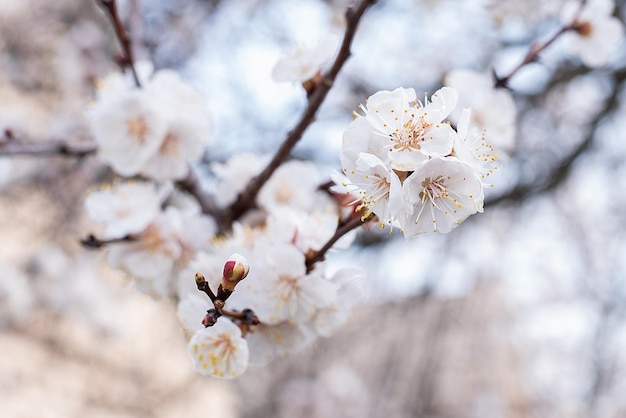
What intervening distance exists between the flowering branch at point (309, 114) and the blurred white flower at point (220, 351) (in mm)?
374

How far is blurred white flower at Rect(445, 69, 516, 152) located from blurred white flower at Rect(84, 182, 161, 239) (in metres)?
0.68

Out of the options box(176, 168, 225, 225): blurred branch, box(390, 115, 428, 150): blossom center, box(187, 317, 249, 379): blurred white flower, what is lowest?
box(176, 168, 225, 225): blurred branch

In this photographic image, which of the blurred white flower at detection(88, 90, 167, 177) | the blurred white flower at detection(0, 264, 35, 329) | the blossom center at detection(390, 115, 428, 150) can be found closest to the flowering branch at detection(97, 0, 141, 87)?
the blurred white flower at detection(88, 90, 167, 177)

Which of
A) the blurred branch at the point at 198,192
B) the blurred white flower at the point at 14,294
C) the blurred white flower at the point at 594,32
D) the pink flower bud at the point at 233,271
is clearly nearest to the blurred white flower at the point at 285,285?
the pink flower bud at the point at 233,271

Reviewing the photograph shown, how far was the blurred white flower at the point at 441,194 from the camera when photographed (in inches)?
21.3

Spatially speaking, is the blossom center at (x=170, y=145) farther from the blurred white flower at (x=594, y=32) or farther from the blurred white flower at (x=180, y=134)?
the blurred white flower at (x=594, y=32)

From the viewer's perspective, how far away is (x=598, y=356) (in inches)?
228

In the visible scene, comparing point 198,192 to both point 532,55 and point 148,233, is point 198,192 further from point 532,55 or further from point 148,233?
point 532,55

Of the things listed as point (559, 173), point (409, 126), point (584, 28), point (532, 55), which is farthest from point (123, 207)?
point (559, 173)

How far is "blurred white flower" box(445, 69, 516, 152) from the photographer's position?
106 centimetres

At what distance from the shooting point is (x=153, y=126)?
3.61 ft

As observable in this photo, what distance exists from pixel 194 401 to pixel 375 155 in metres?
5.28

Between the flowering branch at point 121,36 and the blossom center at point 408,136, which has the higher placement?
the blossom center at point 408,136

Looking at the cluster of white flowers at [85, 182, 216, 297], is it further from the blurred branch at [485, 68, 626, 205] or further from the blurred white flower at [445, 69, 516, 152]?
the blurred branch at [485, 68, 626, 205]
